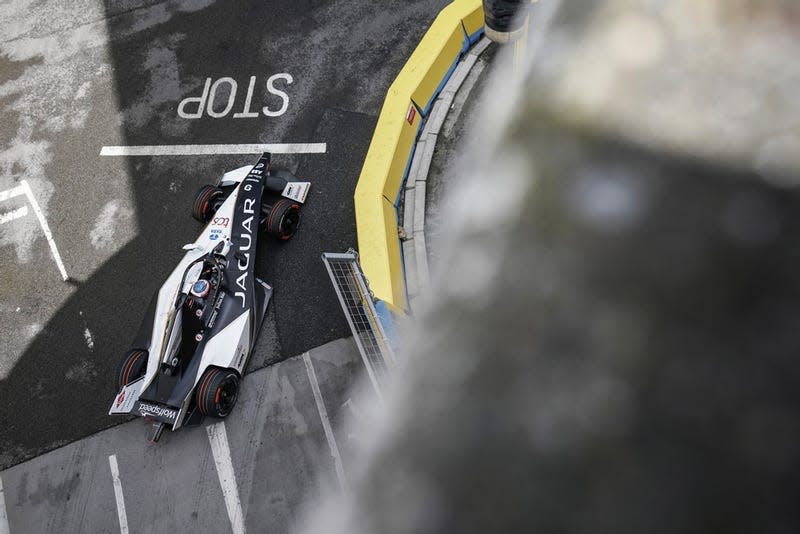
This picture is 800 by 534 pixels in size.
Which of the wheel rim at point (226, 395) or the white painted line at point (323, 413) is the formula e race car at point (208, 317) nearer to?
the wheel rim at point (226, 395)

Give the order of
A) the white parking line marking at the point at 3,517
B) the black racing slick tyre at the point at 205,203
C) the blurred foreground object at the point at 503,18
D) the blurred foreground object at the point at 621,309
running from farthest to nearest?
the black racing slick tyre at the point at 205,203 → the white parking line marking at the point at 3,517 → the blurred foreground object at the point at 503,18 → the blurred foreground object at the point at 621,309

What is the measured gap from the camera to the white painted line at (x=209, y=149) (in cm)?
1012

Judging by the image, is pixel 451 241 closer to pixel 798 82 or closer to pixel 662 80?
pixel 662 80

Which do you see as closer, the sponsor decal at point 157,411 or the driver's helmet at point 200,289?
the sponsor decal at point 157,411

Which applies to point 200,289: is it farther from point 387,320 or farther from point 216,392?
point 387,320

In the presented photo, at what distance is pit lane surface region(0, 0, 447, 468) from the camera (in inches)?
352

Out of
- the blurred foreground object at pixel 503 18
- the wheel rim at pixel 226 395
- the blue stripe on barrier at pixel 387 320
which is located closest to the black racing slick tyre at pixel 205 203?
A: the wheel rim at pixel 226 395

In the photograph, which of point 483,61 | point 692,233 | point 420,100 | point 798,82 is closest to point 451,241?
point 692,233

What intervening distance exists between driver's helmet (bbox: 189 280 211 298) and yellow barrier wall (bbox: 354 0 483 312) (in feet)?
6.74

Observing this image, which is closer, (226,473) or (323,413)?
(226,473)

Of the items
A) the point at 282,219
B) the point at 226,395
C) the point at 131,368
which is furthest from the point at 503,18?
the point at 131,368

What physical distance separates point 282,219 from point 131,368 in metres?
2.87

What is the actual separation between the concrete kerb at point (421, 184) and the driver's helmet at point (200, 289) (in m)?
2.63

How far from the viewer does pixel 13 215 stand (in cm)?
1062
